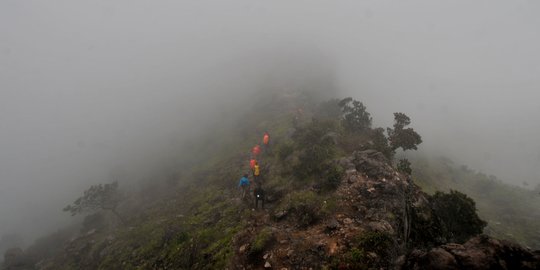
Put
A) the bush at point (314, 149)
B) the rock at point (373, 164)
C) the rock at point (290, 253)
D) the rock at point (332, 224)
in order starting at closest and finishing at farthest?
the rock at point (290, 253) < the rock at point (332, 224) < the rock at point (373, 164) < the bush at point (314, 149)

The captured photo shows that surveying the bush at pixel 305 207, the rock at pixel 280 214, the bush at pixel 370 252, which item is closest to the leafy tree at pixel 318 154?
the bush at pixel 305 207

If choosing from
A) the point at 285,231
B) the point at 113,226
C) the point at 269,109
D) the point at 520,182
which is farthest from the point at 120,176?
the point at 520,182

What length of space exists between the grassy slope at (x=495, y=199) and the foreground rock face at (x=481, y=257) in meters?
23.0

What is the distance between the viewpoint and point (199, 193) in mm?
33531

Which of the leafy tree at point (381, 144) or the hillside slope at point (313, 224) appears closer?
the hillside slope at point (313, 224)

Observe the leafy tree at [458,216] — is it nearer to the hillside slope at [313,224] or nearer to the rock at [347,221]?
the hillside slope at [313,224]

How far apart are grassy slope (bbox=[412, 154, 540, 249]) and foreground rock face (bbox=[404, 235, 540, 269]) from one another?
22955 mm

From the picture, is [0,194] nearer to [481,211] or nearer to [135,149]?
[135,149]

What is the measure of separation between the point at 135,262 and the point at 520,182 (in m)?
88.3

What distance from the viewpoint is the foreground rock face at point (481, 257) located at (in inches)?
334

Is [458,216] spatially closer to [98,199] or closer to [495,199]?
[495,199]

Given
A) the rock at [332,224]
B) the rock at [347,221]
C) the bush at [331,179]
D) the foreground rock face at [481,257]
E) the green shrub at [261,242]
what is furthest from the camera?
the bush at [331,179]

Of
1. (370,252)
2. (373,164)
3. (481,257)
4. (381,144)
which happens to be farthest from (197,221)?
(481,257)

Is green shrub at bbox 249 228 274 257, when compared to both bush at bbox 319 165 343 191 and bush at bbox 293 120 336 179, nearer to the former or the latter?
bush at bbox 319 165 343 191
